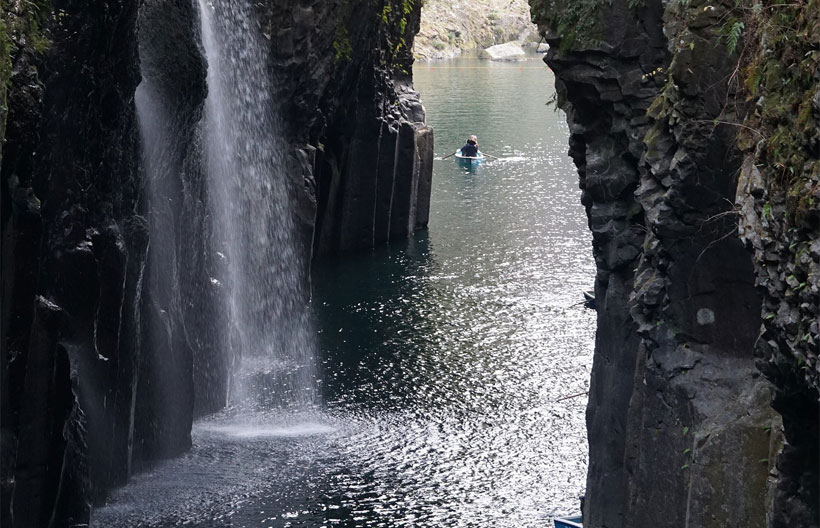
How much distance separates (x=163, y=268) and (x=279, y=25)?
9.19 meters

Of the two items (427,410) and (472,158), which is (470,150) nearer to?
(472,158)

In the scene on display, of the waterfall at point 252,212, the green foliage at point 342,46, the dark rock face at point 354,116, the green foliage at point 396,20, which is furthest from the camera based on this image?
the green foliage at point 396,20

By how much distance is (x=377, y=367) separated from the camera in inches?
1019

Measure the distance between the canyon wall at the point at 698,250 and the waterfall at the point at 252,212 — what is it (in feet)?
35.1

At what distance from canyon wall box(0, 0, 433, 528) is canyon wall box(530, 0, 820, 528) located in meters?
6.57

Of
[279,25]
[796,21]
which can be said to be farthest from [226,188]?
[796,21]

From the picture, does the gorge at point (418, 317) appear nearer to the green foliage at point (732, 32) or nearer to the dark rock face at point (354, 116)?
the green foliage at point (732, 32)

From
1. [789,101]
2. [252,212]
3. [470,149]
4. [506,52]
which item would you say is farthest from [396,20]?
[506,52]

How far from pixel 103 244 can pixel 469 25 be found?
120491mm

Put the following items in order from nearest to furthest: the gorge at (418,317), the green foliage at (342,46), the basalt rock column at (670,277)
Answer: the gorge at (418,317)
the basalt rock column at (670,277)
the green foliage at (342,46)

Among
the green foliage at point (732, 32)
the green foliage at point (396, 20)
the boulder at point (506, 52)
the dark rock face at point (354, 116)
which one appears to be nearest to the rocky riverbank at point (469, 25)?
the boulder at point (506, 52)

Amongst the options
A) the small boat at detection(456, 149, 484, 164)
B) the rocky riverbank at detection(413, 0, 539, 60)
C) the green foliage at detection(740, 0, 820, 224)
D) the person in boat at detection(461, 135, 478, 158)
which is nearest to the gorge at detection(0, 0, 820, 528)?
the green foliage at detection(740, 0, 820, 224)

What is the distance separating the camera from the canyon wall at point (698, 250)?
9.05m

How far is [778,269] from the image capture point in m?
8.94
